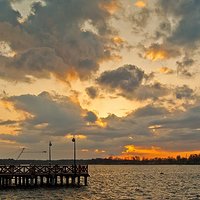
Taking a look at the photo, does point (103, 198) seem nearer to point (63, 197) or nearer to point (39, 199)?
point (63, 197)

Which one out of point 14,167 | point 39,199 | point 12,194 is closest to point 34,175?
point 14,167

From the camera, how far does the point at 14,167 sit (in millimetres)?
65875

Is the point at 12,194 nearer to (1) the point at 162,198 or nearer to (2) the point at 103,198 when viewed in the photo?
(2) the point at 103,198

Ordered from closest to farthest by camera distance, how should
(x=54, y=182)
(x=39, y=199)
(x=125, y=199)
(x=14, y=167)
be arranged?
(x=39, y=199), (x=125, y=199), (x=14, y=167), (x=54, y=182)

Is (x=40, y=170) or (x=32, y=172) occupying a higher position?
(x=40, y=170)

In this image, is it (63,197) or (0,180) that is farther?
(0,180)

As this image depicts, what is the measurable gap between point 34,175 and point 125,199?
1582 centimetres

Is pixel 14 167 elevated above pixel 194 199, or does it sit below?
above

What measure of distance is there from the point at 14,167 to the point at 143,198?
65.3 feet

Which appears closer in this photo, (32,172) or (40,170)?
(32,172)

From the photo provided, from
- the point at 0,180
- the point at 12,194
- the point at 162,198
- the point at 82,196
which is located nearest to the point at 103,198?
the point at 82,196

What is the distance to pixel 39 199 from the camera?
179 ft

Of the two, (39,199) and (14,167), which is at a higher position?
(14,167)

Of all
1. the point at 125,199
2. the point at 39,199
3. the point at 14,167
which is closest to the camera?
the point at 39,199
